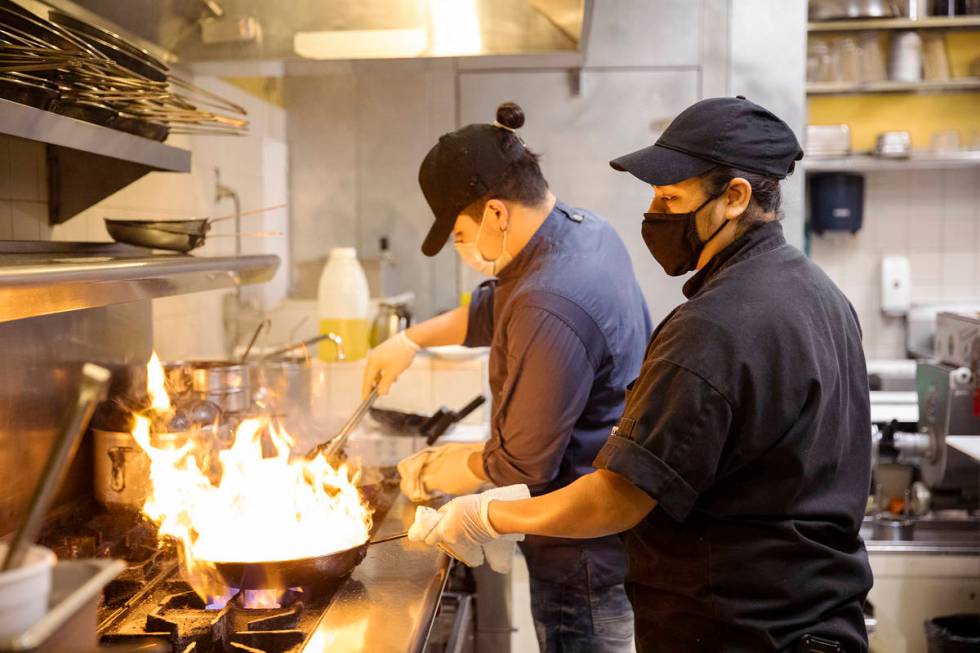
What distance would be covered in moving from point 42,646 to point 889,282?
538 centimetres

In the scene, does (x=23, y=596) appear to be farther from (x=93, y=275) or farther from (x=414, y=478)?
(x=414, y=478)

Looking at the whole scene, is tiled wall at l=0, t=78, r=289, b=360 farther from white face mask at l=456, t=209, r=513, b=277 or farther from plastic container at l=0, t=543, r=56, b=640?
plastic container at l=0, t=543, r=56, b=640

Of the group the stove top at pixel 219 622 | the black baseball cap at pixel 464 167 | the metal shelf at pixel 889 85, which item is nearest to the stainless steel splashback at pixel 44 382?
the stove top at pixel 219 622

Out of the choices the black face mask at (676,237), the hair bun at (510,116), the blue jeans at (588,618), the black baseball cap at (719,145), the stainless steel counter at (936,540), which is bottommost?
the stainless steel counter at (936,540)

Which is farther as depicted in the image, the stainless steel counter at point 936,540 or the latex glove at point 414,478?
the stainless steel counter at point 936,540

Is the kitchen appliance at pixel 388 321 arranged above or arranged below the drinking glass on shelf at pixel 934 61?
below

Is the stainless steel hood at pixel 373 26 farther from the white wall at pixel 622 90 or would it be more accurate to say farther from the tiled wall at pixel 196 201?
the white wall at pixel 622 90

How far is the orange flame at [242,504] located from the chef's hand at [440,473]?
19 centimetres

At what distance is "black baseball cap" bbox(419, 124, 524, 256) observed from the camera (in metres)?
2.16

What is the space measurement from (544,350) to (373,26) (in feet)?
4.25

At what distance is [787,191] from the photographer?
4.46 metres

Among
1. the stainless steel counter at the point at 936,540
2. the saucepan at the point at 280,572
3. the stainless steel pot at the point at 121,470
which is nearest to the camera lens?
the saucepan at the point at 280,572

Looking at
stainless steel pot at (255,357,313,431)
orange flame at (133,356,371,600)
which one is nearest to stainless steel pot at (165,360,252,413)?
orange flame at (133,356,371,600)

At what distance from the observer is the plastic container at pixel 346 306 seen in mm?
3461
